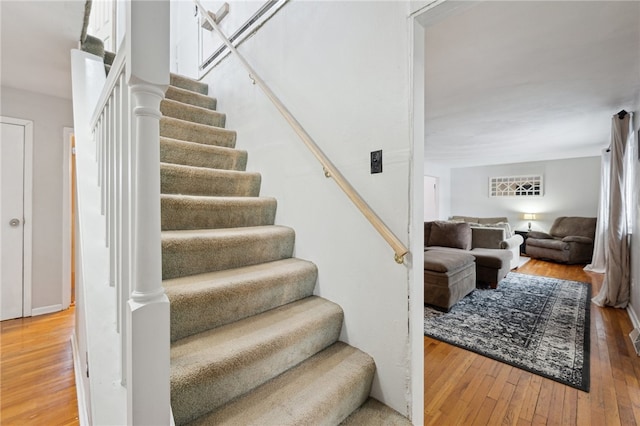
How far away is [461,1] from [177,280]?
1735 millimetres

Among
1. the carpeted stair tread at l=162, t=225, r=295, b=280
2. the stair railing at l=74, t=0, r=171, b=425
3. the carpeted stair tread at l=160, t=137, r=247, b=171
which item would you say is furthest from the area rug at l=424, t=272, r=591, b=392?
the stair railing at l=74, t=0, r=171, b=425

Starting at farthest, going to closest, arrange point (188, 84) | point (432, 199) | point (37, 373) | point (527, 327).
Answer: point (432, 199) < point (188, 84) < point (527, 327) < point (37, 373)

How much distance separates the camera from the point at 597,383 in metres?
1.91

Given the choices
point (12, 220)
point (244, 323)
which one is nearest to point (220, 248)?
point (244, 323)

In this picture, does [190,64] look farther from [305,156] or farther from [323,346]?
[323,346]

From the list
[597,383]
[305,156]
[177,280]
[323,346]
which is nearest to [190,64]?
[305,156]

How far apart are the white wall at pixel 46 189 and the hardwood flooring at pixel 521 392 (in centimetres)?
383

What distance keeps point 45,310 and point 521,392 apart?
4408mm

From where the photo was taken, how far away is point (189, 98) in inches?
103

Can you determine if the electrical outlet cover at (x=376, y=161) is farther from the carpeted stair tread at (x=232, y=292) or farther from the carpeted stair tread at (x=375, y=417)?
the carpeted stair tread at (x=375, y=417)

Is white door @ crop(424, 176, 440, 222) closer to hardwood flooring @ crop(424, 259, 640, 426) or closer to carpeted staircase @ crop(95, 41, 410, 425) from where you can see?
hardwood flooring @ crop(424, 259, 640, 426)

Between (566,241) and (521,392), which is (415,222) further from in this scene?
(566,241)

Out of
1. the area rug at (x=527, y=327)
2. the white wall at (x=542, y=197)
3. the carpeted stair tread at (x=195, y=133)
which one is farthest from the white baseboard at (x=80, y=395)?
the white wall at (x=542, y=197)

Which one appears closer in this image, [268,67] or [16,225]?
[268,67]
